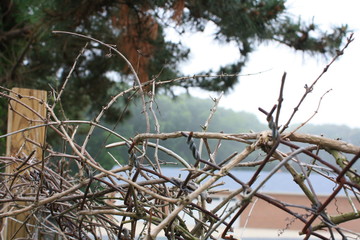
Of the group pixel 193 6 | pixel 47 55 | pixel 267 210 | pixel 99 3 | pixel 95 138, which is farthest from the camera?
pixel 267 210

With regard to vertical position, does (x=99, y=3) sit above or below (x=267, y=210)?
above

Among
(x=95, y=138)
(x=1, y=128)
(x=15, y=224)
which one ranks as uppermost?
(x=95, y=138)

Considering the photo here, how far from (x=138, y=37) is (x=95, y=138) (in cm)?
642

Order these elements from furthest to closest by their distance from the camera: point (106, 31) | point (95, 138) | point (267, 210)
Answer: point (267, 210), point (95, 138), point (106, 31)

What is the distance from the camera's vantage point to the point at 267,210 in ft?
60.9

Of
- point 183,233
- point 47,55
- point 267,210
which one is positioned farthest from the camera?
point 267,210

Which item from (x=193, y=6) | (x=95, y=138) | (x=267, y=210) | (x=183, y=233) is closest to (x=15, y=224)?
(x=183, y=233)

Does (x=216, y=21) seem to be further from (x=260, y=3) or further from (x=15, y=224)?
(x=15, y=224)

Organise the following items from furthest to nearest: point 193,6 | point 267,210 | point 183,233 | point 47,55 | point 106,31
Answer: point 267,210 → point 47,55 → point 106,31 → point 193,6 → point 183,233

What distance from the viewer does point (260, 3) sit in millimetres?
4430

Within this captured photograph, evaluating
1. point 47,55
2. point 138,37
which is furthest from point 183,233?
point 47,55

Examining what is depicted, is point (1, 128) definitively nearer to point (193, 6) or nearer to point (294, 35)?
point (193, 6)

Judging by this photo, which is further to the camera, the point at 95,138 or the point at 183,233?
the point at 95,138

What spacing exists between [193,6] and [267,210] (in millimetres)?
15181
